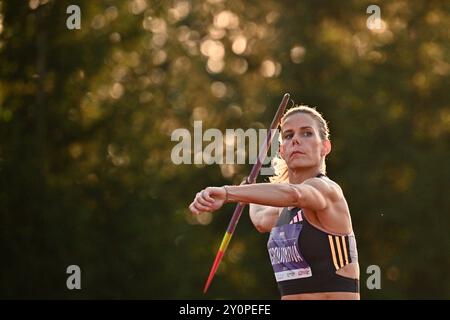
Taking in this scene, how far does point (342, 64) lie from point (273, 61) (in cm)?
151

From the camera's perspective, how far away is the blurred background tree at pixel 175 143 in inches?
842

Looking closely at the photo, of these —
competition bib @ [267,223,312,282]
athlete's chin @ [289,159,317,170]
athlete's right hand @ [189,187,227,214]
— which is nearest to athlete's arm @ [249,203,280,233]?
competition bib @ [267,223,312,282]

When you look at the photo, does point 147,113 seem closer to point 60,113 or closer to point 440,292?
point 60,113

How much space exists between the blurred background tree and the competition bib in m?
14.1

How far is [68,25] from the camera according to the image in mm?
21734

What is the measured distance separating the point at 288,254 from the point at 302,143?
0.66 m

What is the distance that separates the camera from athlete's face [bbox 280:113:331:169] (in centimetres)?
715

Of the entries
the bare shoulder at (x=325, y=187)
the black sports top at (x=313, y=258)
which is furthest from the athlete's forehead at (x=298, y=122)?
the black sports top at (x=313, y=258)

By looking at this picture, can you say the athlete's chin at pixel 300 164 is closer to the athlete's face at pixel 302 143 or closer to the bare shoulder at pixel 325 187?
the athlete's face at pixel 302 143

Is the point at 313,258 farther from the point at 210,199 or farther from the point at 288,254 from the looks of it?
the point at 210,199

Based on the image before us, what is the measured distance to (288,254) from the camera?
23.0 ft

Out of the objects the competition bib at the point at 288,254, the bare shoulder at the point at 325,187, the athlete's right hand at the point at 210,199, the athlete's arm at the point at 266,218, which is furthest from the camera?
the athlete's arm at the point at 266,218

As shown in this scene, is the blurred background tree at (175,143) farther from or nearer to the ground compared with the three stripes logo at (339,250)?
farther from the ground

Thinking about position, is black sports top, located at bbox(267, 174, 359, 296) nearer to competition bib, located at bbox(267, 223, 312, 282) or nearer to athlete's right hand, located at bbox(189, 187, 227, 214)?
competition bib, located at bbox(267, 223, 312, 282)
